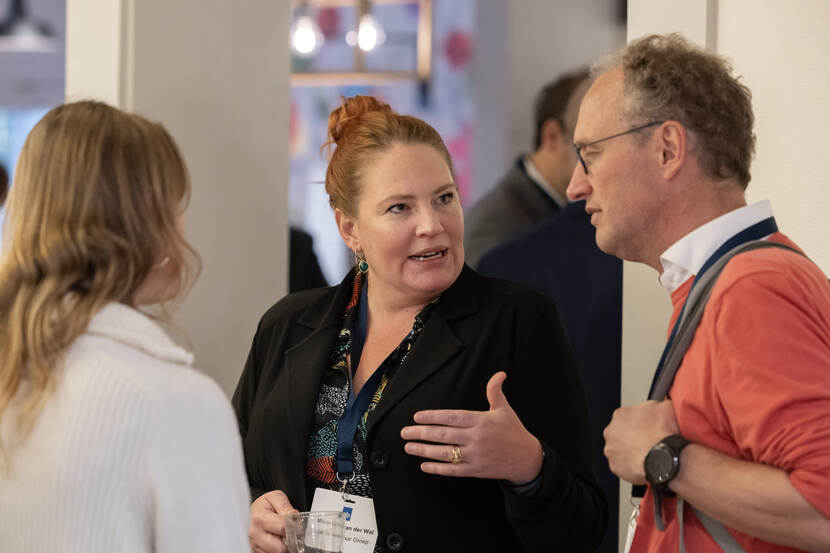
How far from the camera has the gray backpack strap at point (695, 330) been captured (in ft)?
5.45

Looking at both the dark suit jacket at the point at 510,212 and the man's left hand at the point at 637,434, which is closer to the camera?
the man's left hand at the point at 637,434

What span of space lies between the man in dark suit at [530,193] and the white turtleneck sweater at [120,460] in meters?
3.34

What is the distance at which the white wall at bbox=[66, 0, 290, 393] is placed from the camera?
9.13 feet

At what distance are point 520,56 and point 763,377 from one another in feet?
20.4

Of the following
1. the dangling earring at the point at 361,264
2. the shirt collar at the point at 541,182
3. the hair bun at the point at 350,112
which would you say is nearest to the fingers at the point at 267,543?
the dangling earring at the point at 361,264

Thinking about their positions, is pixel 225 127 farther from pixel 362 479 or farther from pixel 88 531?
pixel 88 531

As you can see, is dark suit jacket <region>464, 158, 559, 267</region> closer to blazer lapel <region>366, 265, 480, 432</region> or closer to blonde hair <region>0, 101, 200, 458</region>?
blazer lapel <region>366, 265, 480, 432</region>

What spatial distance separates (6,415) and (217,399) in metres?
0.29

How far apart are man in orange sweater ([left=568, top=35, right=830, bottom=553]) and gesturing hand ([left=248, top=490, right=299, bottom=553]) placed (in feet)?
2.56

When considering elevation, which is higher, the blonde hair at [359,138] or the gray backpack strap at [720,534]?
the blonde hair at [359,138]

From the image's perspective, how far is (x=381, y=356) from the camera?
7.80ft

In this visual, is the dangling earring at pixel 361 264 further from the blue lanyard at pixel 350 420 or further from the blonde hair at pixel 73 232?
the blonde hair at pixel 73 232

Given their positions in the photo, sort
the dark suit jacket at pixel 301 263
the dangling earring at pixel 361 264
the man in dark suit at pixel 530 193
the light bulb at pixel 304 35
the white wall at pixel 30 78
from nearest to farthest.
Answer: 1. the dangling earring at pixel 361 264
2. the dark suit jacket at pixel 301 263
3. the man in dark suit at pixel 530 193
4. the light bulb at pixel 304 35
5. the white wall at pixel 30 78

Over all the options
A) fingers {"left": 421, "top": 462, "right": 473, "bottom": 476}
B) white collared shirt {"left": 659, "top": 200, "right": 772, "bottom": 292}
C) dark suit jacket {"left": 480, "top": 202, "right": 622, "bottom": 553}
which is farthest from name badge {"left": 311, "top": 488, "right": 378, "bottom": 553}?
dark suit jacket {"left": 480, "top": 202, "right": 622, "bottom": 553}
